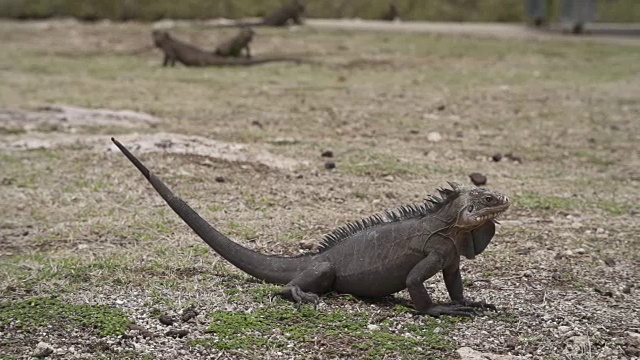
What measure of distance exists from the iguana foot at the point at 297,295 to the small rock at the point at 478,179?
8.80ft

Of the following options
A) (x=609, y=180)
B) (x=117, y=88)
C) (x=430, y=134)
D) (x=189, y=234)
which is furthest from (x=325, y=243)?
(x=117, y=88)

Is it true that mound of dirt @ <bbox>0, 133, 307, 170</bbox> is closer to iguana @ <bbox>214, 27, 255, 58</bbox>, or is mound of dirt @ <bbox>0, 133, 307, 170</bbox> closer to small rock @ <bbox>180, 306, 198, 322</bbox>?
small rock @ <bbox>180, 306, 198, 322</bbox>

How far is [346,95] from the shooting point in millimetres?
10375

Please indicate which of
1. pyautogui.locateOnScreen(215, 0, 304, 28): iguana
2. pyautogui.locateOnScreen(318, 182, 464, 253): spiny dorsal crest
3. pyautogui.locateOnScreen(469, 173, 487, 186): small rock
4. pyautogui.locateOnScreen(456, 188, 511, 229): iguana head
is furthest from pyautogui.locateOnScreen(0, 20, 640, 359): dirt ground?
pyautogui.locateOnScreen(215, 0, 304, 28): iguana

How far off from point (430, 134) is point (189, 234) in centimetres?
355

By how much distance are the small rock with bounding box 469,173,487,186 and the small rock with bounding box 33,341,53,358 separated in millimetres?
3561

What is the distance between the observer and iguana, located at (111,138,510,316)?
3746 mm

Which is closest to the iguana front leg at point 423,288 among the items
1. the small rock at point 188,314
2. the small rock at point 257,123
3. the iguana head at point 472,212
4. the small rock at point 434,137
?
the iguana head at point 472,212

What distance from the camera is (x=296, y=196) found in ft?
19.5

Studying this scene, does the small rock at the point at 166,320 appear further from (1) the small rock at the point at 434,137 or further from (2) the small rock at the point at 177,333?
(1) the small rock at the point at 434,137

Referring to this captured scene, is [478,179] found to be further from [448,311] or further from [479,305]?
[448,311]

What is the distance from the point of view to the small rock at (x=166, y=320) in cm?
366

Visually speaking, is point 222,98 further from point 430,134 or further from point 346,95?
point 430,134

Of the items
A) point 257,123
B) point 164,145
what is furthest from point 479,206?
point 257,123
